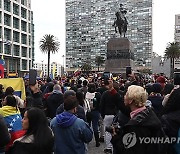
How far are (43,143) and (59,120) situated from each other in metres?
1.12

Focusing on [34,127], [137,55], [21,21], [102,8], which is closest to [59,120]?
[34,127]

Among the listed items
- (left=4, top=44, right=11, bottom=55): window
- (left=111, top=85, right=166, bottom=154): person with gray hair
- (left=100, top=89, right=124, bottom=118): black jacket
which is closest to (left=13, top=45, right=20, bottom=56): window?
(left=4, top=44, right=11, bottom=55): window

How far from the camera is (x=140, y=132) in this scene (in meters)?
3.46

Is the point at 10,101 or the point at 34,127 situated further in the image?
the point at 10,101

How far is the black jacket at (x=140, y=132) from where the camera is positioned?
3482 millimetres

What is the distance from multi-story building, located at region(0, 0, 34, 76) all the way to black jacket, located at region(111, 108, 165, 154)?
57182 mm

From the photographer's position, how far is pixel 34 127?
3.62 metres

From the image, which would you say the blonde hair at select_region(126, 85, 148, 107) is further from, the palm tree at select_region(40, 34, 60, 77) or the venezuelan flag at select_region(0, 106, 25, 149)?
the palm tree at select_region(40, 34, 60, 77)

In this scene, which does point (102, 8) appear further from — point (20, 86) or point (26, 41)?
point (20, 86)

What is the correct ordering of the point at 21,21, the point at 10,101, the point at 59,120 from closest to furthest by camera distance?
the point at 59,120 < the point at 10,101 < the point at 21,21

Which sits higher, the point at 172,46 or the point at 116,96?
the point at 172,46

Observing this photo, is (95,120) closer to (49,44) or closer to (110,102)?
(110,102)

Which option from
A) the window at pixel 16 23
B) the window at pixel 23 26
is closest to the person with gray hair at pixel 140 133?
the window at pixel 16 23

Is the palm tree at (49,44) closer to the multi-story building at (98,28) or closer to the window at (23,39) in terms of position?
the window at (23,39)
